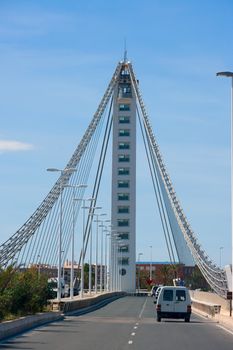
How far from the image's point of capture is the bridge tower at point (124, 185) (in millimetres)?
139125

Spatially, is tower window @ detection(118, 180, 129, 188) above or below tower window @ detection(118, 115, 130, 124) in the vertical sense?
below

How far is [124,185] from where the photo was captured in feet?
478

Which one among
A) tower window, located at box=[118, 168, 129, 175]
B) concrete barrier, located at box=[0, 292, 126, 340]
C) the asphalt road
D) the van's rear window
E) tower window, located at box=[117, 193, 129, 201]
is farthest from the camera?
tower window, located at box=[117, 193, 129, 201]

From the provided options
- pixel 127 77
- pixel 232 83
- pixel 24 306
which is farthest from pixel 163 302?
pixel 127 77

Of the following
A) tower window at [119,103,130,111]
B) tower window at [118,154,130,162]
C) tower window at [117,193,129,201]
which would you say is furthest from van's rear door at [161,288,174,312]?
tower window at [117,193,129,201]

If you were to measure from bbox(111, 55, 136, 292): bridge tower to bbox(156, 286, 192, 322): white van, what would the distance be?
90151 millimetres

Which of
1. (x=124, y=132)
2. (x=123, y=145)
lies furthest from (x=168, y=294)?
(x=124, y=132)

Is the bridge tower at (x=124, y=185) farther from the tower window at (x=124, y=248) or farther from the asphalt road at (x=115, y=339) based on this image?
the asphalt road at (x=115, y=339)

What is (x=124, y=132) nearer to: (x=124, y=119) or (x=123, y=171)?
(x=124, y=119)

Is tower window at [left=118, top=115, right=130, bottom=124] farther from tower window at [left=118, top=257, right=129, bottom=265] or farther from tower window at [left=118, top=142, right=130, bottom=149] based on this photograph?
tower window at [left=118, top=257, right=129, bottom=265]

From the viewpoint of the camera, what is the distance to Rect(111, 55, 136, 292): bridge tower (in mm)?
139125

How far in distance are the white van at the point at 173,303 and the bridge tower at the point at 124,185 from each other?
296 ft

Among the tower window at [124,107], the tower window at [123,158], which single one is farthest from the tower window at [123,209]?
the tower window at [124,107]

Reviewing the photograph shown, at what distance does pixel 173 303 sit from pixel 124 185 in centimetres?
10113
